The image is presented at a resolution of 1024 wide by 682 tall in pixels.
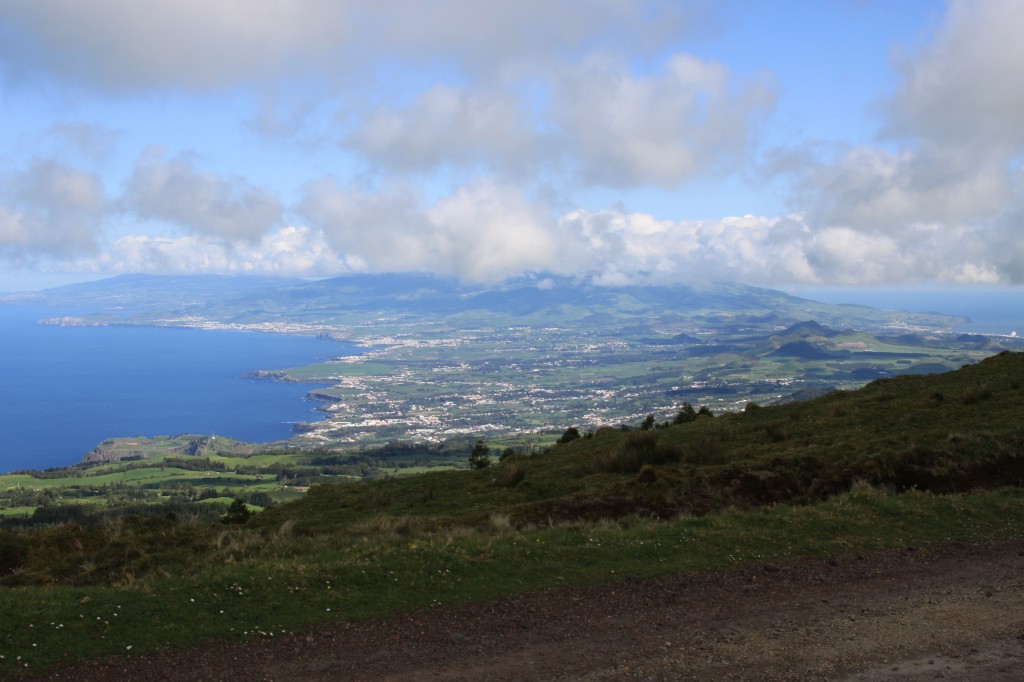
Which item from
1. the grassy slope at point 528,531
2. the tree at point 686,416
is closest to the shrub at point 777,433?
the grassy slope at point 528,531

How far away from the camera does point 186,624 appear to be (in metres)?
8.31

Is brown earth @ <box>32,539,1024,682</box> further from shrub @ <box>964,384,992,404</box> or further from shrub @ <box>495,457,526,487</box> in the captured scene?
shrub @ <box>964,384,992,404</box>

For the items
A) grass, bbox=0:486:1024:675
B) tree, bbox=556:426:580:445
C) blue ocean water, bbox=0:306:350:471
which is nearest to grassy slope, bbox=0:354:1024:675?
grass, bbox=0:486:1024:675

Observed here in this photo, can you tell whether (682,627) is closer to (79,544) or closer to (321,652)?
(321,652)

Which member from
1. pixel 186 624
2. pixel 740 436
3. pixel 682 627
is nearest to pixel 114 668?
pixel 186 624

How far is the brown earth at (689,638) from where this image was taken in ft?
23.7

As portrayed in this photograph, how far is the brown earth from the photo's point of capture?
284 inches

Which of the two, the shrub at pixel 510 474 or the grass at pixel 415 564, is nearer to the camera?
the grass at pixel 415 564

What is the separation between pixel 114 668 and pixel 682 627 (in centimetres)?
657

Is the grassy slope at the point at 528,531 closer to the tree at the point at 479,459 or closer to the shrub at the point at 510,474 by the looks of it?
the shrub at the point at 510,474

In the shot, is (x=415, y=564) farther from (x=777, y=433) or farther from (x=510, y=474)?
(x=777, y=433)

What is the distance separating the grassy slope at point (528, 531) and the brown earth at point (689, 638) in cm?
57

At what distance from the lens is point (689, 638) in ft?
26.4

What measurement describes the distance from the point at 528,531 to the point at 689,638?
4509 millimetres
